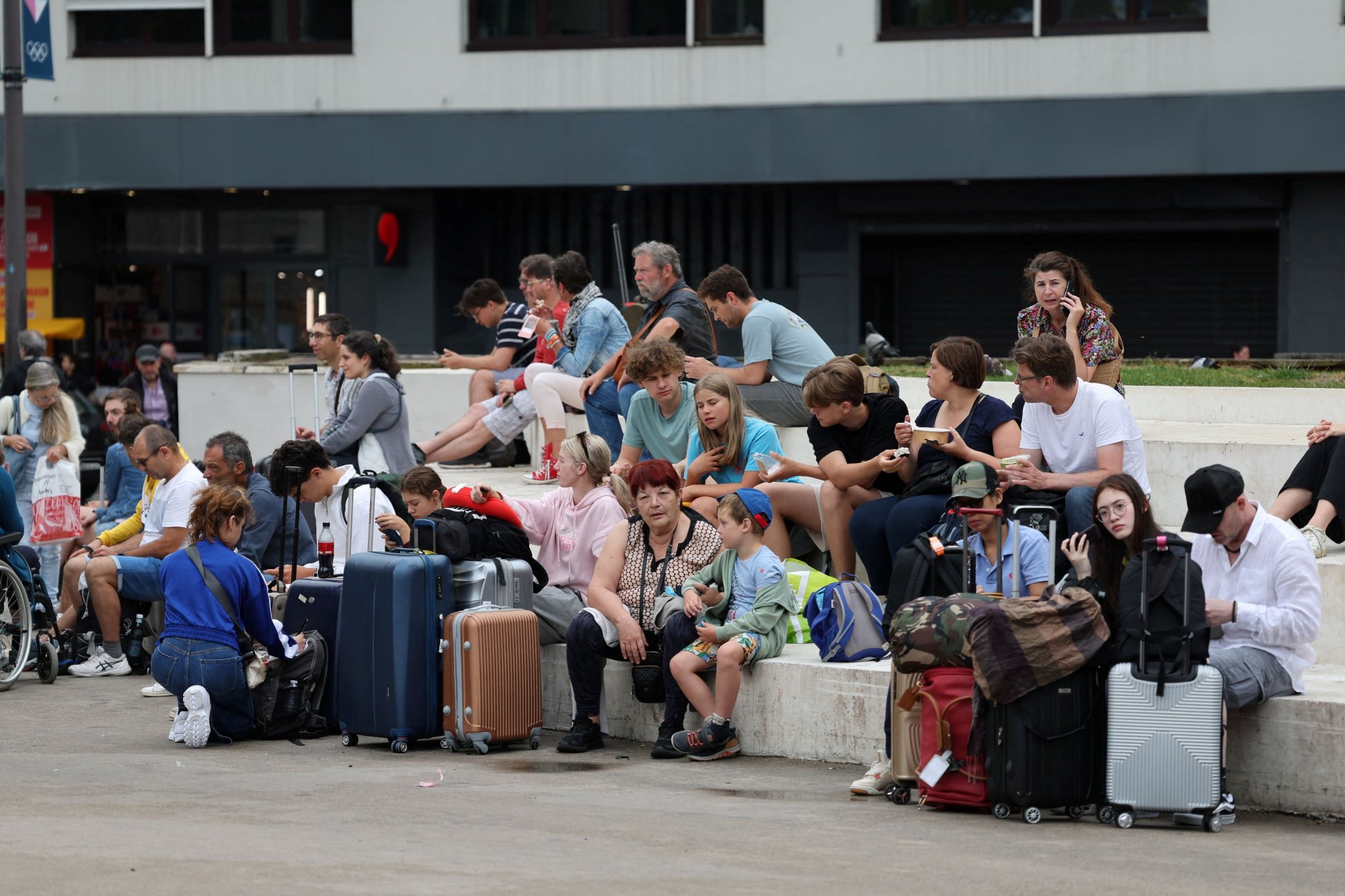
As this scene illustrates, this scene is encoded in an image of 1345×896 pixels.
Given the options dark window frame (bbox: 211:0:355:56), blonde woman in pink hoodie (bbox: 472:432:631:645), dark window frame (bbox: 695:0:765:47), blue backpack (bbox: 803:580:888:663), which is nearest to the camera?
blue backpack (bbox: 803:580:888:663)

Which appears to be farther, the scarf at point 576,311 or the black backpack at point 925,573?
the scarf at point 576,311

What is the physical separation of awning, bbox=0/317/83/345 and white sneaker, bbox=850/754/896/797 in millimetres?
19511

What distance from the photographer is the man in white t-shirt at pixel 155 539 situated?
35.1ft

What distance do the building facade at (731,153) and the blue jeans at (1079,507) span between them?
13481 mm

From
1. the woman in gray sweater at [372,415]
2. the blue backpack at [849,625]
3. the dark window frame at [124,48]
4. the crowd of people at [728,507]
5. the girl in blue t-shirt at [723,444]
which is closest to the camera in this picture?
the crowd of people at [728,507]

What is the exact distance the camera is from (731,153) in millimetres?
21984

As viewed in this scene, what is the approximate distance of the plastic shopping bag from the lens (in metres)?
11.7

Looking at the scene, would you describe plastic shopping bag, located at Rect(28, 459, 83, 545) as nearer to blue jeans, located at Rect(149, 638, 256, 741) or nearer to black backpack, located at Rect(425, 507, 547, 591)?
blue jeans, located at Rect(149, 638, 256, 741)

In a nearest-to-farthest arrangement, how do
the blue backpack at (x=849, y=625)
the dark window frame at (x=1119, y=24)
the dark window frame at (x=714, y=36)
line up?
the blue backpack at (x=849, y=625), the dark window frame at (x=1119, y=24), the dark window frame at (x=714, y=36)

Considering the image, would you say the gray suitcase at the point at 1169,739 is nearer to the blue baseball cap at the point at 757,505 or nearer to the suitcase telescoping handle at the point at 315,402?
the blue baseball cap at the point at 757,505

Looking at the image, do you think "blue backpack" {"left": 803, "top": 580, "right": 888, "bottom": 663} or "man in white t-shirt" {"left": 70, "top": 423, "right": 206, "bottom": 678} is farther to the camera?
"man in white t-shirt" {"left": 70, "top": 423, "right": 206, "bottom": 678}

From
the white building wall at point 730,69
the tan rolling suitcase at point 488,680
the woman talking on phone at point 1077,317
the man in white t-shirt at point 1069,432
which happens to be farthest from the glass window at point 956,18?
the tan rolling suitcase at point 488,680

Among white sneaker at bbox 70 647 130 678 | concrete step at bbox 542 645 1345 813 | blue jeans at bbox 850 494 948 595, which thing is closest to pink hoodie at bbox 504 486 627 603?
concrete step at bbox 542 645 1345 813

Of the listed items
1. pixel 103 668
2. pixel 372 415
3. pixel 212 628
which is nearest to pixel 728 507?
pixel 212 628
